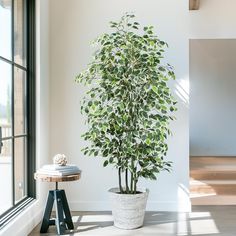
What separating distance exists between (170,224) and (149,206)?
56cm

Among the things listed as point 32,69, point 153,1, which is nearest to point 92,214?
point 32,69

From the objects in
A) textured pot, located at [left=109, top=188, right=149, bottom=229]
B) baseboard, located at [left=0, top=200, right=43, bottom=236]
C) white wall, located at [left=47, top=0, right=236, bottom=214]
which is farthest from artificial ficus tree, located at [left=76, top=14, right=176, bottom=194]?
baseboard, located at [left=0, top=200, right=43, bottom=236]

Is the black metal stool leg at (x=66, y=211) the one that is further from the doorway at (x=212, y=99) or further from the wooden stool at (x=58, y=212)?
the doorway at (x=212, y=99)

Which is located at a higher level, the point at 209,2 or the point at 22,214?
the point at 209,2

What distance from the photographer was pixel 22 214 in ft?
10.6

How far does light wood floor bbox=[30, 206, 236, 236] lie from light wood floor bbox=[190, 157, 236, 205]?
31 cm

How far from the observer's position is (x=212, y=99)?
7172mm

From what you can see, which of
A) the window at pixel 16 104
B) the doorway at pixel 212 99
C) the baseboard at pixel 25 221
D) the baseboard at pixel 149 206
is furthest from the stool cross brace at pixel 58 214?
the doorway at pixel 212 99

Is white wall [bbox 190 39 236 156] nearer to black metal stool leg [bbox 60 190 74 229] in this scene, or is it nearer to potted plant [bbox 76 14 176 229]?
potted plant [bbox 76 14 176 229]

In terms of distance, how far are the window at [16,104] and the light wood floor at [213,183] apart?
7.16ft

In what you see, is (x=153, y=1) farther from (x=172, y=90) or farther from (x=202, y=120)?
(x=202, y=120)

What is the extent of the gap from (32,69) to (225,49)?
4.68 metres

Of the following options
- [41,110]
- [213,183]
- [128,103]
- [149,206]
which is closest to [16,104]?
[41,110]

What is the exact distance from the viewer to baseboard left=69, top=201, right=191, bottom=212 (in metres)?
4.18
